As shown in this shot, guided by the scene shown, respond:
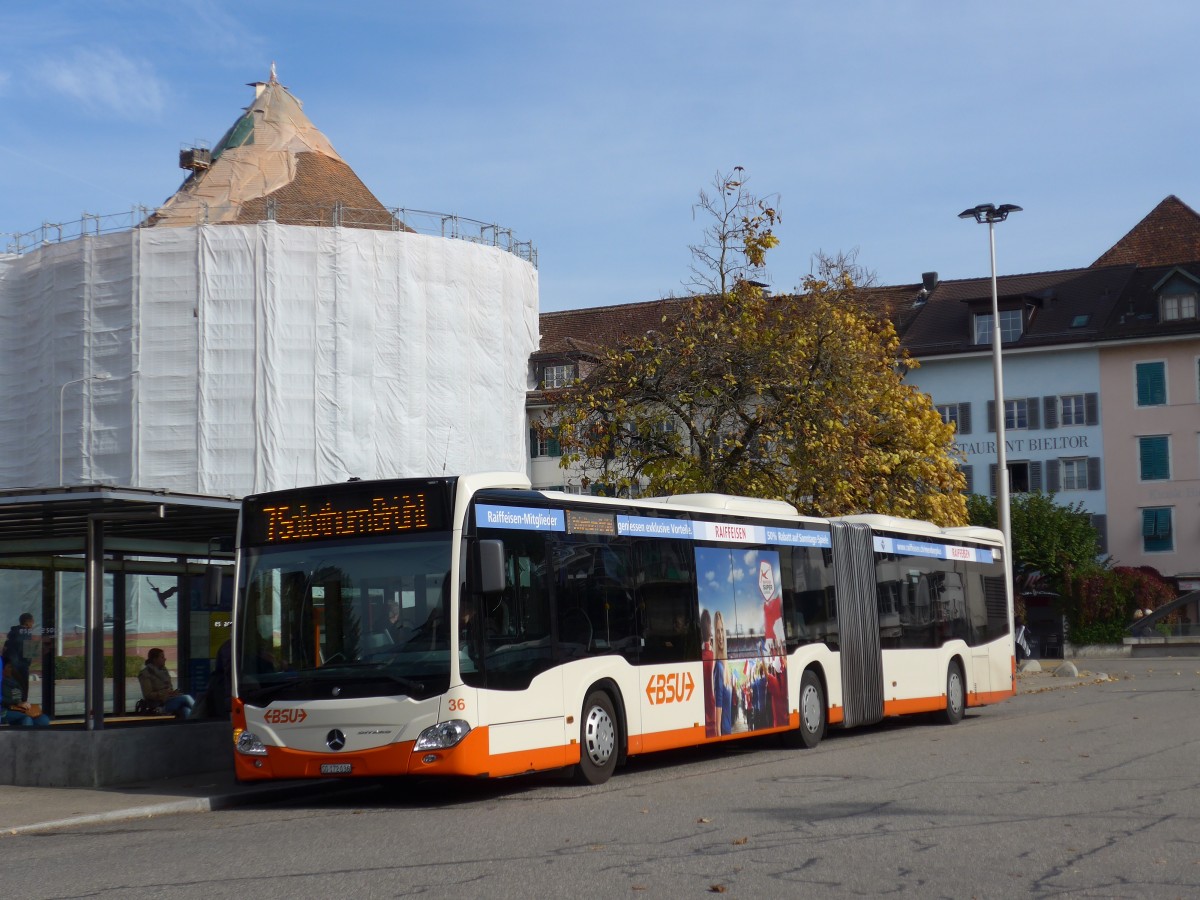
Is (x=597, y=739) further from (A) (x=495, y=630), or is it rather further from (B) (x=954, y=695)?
(B) (x=954, y=695)

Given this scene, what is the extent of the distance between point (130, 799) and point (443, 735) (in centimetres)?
331

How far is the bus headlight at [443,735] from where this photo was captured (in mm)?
12602

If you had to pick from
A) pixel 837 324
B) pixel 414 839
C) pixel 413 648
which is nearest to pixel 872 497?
pixel 837 324

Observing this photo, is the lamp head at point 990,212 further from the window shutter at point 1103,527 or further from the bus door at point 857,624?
the window shutter at point 1103,527

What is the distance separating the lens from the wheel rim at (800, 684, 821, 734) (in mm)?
18484

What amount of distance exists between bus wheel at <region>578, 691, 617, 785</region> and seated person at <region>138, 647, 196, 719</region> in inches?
206

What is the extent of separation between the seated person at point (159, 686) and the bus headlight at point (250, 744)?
13.5 feet

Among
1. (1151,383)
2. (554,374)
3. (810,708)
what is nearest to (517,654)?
(810,708)

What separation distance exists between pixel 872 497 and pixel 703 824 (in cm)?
1739

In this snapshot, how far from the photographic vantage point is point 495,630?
518 inches

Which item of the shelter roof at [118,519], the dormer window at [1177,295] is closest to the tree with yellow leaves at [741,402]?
the shelter roof at [118,519]

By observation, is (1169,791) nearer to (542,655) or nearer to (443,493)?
(542,655)

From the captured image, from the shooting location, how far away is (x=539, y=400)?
6094cm

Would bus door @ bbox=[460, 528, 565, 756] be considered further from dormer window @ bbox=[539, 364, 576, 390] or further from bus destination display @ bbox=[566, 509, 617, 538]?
dormer window @ bbox=[539, 364, 576, 390]
